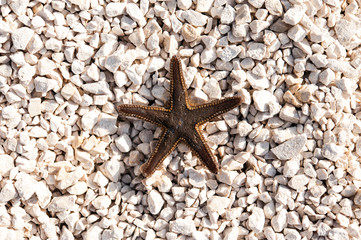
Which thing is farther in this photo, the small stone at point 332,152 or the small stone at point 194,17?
the small stone at point 194,17

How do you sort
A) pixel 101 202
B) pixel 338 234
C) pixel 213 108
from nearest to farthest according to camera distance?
1. pixel 213 108
2. pixel 338 234
3. pixel 101 202

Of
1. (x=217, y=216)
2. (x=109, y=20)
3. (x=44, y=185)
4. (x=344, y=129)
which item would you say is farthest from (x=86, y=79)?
(x=344, y=129)

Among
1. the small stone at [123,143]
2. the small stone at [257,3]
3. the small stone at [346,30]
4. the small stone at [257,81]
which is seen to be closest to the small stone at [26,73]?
the small stone at [123,143]

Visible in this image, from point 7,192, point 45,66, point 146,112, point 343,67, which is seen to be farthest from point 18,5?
point 343,67

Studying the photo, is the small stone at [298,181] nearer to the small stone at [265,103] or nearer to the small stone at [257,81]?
the small stone at [265,103]

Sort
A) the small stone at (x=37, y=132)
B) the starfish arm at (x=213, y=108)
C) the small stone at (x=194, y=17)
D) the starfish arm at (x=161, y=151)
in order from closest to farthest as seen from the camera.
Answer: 1. the starfish arm at (x=213, y=108)
2. the starfish arm at (x=161, y=151)
3. the small stone at (x=37, y=132)
4. the small stone at (x=194, y=17)

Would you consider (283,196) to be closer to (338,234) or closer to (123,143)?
(338,234)

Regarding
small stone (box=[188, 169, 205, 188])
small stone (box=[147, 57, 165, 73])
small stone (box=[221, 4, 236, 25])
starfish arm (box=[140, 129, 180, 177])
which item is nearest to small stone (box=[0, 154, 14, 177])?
starfish arm (box=[140, 129, 180, 177])
